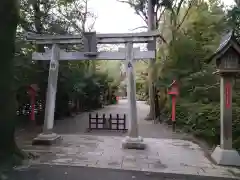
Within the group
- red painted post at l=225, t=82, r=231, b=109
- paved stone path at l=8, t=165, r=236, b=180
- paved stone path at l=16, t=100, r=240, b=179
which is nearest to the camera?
paved stone path at l=8, t=165, r=236, b=180

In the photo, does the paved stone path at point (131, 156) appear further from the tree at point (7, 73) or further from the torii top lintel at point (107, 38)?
the torii top lintel at point (107, 38)

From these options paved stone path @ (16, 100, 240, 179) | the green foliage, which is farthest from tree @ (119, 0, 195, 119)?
paved stone path @ (16, 100, 240, 179)

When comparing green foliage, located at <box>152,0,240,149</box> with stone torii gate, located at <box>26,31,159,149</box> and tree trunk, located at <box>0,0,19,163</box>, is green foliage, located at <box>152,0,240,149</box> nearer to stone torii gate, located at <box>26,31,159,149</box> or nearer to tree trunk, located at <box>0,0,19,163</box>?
stone torii gate, located at <box>26,31,159,149</box>

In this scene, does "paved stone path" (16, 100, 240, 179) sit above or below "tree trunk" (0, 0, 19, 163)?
below

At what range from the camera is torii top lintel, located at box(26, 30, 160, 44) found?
986 cm

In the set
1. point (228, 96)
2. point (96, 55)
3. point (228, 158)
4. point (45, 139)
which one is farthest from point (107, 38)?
point (228, 158)

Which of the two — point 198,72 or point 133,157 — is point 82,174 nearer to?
point 133,157

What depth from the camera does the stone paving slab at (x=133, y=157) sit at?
6.97 meters

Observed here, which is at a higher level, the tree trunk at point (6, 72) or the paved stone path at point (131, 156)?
the tree trunk at point (6, 72)

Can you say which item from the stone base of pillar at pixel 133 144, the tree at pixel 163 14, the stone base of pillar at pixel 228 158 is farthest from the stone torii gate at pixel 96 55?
the tree at pixel 163 14

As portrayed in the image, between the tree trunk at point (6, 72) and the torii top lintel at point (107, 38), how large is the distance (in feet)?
12.7

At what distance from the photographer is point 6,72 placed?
20.5ft

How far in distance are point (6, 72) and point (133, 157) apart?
174 inches

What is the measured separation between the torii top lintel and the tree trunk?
388 centimetres
